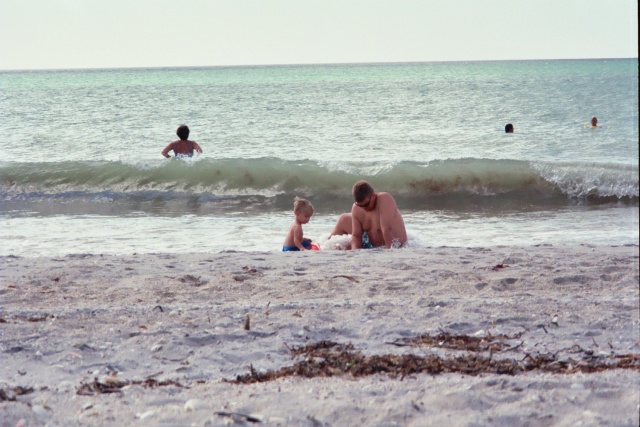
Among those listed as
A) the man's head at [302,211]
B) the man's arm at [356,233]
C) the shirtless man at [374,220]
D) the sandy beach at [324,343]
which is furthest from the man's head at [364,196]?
the sandy beach at [324,343]

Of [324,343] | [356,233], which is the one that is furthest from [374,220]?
[324,343]

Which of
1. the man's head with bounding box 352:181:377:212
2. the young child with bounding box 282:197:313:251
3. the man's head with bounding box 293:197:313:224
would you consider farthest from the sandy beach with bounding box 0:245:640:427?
the man's head with bounding box 293:197:313:224

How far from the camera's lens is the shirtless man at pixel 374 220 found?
23.6 ft

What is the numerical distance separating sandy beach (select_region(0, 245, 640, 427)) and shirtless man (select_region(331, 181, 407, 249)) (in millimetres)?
1199

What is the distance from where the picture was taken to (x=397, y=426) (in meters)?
2.63

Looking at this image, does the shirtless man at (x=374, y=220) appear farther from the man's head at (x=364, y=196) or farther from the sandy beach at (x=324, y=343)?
the sandy beach at (x=324, y=343)

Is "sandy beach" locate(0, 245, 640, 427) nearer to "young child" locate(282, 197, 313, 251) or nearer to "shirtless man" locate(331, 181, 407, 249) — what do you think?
"shirtless man" locate(331, 181, 407, 249)

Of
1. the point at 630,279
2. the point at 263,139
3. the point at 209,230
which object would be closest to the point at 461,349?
the point at 630,279

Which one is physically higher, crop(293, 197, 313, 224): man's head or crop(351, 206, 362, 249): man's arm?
crop(293, 197, 313, 224): man's head

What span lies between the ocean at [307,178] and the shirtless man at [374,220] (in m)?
0.35

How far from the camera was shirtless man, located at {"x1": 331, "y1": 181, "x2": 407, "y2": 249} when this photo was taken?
23.6 feet

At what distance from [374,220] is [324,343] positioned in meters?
3.68

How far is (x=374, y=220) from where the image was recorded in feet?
24.0

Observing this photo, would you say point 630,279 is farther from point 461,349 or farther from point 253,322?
point 253,322
